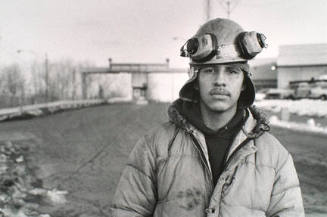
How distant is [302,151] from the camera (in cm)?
1461

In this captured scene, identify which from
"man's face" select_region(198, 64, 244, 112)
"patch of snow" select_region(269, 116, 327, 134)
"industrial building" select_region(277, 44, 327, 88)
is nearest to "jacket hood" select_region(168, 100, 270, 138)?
"man's face" select_region(198, 64, 244, 112)

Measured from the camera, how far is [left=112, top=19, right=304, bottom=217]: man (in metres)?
2.76

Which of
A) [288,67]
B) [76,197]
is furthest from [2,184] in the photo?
[288,67]

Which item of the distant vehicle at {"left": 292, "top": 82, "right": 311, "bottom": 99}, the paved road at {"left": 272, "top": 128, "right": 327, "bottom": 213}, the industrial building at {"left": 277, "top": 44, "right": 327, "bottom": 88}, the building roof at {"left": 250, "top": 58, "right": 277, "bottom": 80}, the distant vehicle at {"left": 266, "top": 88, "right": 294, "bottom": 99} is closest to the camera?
the paved road at {"left": 272, "top": 128, "right": 327, "bottom": 213}

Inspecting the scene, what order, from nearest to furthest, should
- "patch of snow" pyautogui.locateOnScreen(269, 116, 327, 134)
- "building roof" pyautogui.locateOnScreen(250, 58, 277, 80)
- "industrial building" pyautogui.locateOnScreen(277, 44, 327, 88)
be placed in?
"patch of snow" pyautogui.locateOnScreen(269, 116, 327, 134), "industrial building" pyautogui.locateOnScreen(277, 44, 327, 88), "building roof" pyautogui.locateOnScreen(250, 58, 277, 80)

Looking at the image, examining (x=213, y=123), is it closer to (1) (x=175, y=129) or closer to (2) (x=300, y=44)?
(1) (x=175, y=129)

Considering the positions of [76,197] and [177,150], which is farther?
[76,197]

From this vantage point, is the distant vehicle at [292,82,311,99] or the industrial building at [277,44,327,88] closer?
the distant vehicle at [292,82,311,99]

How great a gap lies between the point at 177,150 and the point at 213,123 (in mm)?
380

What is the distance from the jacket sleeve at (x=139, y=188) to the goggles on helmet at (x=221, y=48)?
2.19ft

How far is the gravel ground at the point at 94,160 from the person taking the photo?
9.51 m

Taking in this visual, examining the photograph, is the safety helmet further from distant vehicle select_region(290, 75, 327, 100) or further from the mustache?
distant vehicle select_region(290, 75, 327, 100)

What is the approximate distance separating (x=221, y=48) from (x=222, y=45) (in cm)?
3

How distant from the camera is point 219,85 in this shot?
9.83 ft
